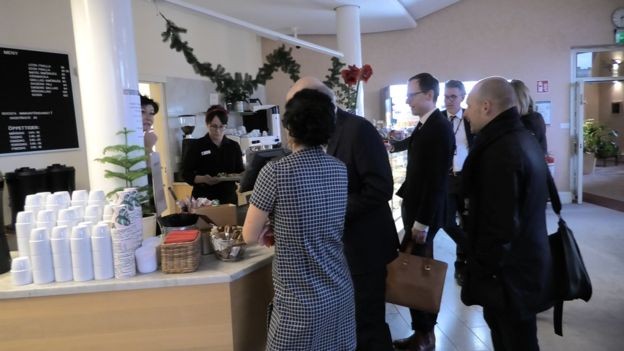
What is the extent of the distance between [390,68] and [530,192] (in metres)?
6.62

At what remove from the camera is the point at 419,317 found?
297 centimetres

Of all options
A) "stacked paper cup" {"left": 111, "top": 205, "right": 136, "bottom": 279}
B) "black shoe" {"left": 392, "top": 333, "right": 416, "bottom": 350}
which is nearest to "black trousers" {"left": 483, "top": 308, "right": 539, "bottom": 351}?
"black shoe" {"left": 392, "top": 333, "right": 416, "bottom": 350}

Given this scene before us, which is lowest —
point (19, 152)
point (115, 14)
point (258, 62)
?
point (19, 152)

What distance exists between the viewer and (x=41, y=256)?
178 centimetres

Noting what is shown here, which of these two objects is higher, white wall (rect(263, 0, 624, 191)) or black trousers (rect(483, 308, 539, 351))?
white wall (rect(263, 0, 624, 191))

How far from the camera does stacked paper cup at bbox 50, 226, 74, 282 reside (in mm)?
1781

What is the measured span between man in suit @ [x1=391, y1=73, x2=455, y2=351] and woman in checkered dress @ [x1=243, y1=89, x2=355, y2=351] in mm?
1116

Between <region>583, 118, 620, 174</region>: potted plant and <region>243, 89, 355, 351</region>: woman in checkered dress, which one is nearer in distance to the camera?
<region>243, 89, 355, 351</region>: woman in checkered dress

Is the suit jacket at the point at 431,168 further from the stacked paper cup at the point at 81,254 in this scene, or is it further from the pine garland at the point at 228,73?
the stacked paper cup at the point at 81,254

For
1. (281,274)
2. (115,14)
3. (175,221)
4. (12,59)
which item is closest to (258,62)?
(12,59)

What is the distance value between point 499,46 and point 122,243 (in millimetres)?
7688

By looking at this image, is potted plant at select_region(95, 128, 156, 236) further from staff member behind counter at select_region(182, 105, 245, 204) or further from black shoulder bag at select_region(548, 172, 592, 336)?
black shoulder bag at select_region(548, 172, 592, 336)

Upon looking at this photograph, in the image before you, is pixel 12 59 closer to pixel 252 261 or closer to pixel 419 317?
pixel 252 261

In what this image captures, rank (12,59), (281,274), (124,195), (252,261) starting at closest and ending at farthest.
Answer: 1. (281,274)
2. (124,195)
3. (252,261)
4. (12,59)
